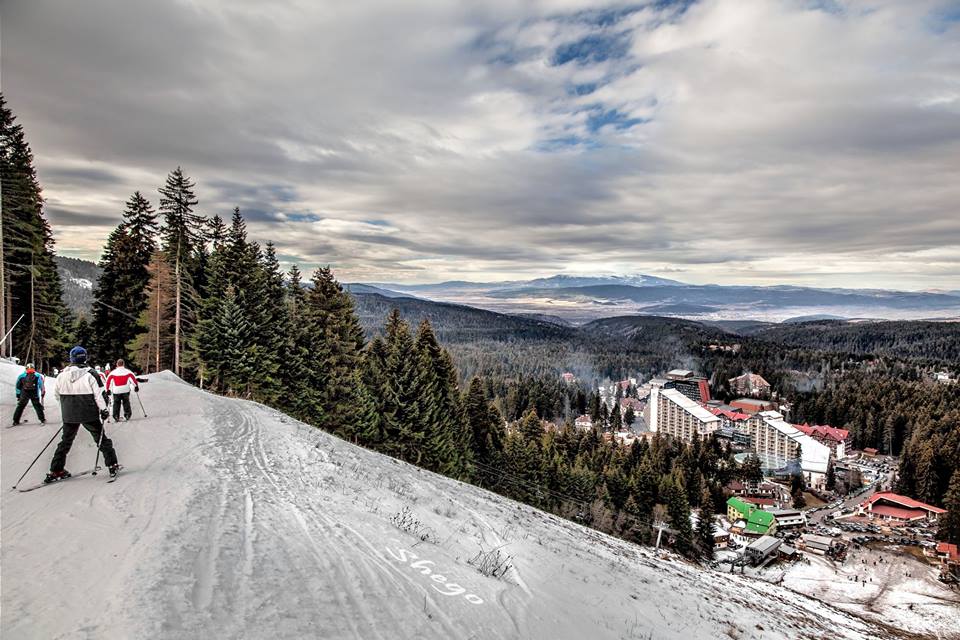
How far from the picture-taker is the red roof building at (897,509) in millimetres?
64562

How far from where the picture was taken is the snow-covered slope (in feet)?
16.4

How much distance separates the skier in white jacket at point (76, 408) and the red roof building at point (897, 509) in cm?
8932

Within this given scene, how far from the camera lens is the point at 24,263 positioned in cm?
3064

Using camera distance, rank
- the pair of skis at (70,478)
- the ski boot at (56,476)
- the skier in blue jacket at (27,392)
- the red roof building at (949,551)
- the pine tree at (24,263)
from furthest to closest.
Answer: the red roof building at (949,551)
the pine tree at (24,263)
the skier in blue jacket at (27,392)
the ski boot at (56,476)
the pair of skis at (70,478)

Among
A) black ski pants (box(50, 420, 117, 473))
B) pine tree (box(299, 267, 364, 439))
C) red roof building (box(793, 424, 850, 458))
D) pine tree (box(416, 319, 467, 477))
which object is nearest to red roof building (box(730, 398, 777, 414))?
red roof building (box(793, 424, 850, 458))

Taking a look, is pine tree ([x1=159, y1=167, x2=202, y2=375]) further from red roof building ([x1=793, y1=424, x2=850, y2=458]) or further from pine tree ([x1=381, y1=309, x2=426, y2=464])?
red roof building ([x1=793, y1=424, x2=850, y2=458])

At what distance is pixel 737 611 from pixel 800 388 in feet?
625

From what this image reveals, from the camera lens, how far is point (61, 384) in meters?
8.27

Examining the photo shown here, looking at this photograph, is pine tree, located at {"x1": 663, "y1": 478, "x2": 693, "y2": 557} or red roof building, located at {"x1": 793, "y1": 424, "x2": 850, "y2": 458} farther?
red roof building, located at {"x1": 793, "y1": 424, "x2": 850, "y2": 458}

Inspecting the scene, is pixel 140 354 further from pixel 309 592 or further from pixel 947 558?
pixel 947 558

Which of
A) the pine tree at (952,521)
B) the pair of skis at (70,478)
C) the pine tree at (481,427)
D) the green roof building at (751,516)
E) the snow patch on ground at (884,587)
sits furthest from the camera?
the green roof building at (751,516)

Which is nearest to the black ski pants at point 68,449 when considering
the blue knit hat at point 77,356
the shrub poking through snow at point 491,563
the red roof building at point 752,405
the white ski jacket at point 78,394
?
the white ski jacket at point 78,394

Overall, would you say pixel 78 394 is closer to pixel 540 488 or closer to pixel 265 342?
pixel 265 342

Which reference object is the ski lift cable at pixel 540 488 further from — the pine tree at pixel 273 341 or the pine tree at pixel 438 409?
the pine tree at pixel 273 341
